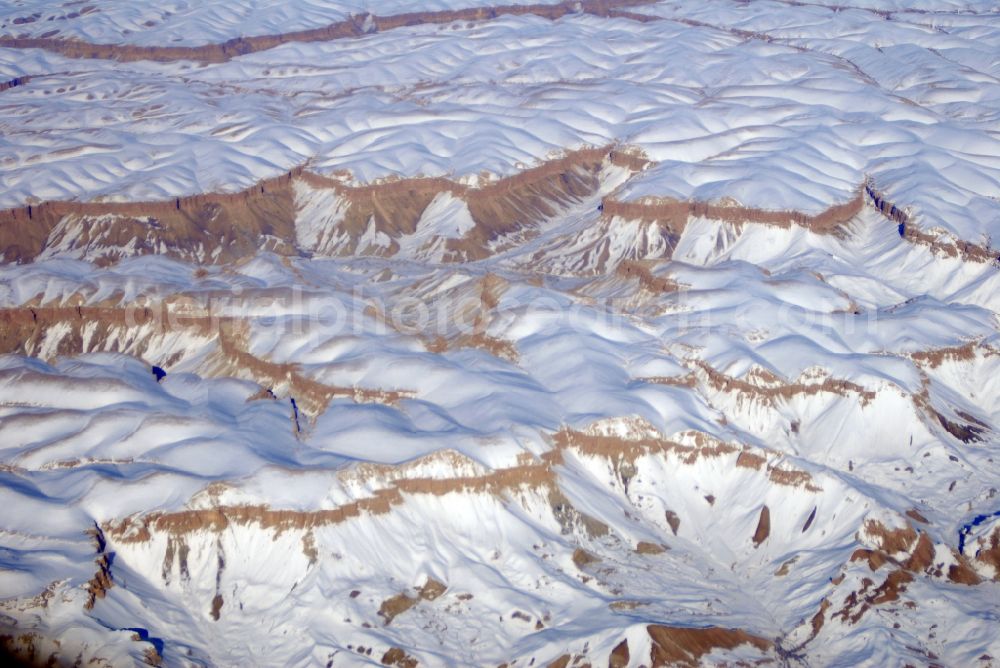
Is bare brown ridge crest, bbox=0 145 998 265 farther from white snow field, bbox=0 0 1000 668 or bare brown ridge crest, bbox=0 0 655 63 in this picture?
bare brown ridge crest, bbox=0 0 655 63

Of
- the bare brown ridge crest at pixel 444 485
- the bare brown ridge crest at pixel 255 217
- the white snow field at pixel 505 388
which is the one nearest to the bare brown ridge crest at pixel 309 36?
the white snow field at pixel 505 388

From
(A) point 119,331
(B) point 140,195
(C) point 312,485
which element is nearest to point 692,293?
(C) point 312,485

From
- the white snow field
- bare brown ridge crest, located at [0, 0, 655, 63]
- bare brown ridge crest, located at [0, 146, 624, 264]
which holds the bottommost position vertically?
bare brown ridge crest, located at [0, 0, 655, 63]

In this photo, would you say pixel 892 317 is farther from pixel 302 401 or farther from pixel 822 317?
pixel 302 401

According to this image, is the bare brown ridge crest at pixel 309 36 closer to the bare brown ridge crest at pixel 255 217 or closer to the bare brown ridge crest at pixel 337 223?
the bare brown ridge crest at pixel 255 217

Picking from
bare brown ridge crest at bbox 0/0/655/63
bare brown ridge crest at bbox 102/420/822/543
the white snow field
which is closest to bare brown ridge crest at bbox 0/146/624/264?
the white snow field

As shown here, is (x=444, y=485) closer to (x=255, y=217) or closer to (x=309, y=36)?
(x=255, y=217)
